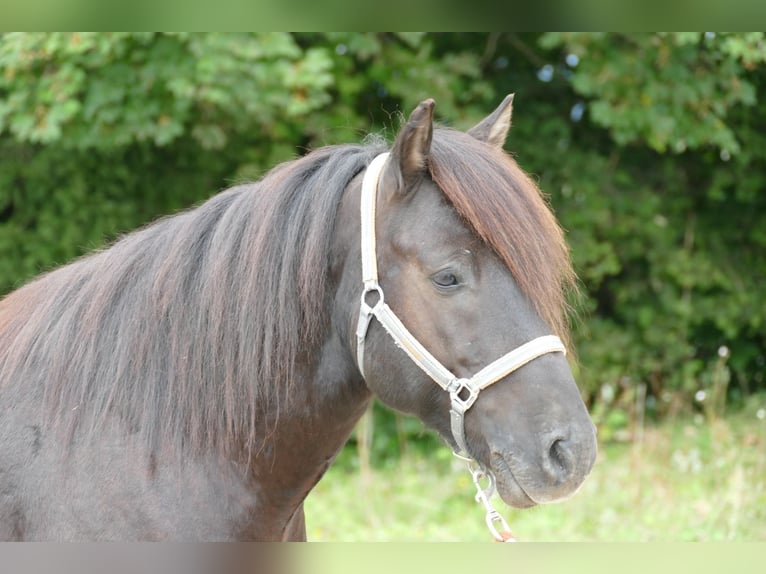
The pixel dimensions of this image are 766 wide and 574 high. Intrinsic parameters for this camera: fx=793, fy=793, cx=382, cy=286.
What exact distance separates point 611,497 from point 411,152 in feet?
14.0

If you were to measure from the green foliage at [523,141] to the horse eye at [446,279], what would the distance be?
303cm

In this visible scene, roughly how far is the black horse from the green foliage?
9.24ft

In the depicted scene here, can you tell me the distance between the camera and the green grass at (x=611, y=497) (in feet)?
16.3

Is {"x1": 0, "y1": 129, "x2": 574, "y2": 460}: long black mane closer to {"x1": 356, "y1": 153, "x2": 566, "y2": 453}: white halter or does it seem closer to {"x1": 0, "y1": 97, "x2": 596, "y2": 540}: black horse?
{"x1": 0, "y1": 97, "x2": 596, "y2": 540}: black horse

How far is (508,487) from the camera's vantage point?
1874 millimetres

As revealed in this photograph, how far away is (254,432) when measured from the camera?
206 cm

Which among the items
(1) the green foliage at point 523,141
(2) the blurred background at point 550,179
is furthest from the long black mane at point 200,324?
(1) the green foliage at point 523,141

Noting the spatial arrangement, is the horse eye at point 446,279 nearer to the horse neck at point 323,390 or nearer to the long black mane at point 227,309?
the long black mane at point 227,309

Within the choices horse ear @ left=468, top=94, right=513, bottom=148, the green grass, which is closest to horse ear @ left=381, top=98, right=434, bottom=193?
horse ear @ left=468, top=94, right=513, bottom=148

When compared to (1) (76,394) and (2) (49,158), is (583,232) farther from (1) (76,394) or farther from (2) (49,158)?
(1) (76,394)

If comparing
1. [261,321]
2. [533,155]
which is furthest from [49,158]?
[261,321]

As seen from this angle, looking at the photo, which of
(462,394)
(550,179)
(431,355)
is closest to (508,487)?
(462,394)

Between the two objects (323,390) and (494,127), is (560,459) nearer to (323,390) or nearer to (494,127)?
(323,390)

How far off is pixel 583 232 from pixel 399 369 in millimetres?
5448
